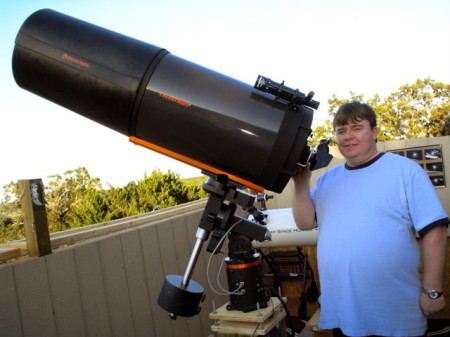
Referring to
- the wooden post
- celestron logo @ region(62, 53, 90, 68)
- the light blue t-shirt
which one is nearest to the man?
the light blue t-shirt

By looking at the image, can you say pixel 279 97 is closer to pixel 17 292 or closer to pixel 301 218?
pixel 301 218

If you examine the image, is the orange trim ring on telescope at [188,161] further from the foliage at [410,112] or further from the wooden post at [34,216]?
the foliage at [410,112]

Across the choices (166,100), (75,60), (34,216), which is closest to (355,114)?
(166,100)

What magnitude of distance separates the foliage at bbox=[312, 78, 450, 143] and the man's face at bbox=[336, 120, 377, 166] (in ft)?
48.1

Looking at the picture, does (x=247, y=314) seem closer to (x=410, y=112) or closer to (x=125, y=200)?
(x=125, y=200)

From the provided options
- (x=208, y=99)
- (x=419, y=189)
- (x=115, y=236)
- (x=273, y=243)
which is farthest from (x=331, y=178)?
(x=273, y=243)

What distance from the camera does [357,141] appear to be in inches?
65.8

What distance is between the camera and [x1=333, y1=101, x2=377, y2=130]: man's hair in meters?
1.68

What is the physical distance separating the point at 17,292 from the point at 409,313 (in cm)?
167

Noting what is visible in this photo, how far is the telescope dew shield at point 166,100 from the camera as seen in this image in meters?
1.47

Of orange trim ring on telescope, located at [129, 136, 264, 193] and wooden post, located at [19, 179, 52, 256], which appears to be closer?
orange trim ring on telescope, located at [129, 136, 264, 193]

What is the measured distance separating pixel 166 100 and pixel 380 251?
3.25 ft

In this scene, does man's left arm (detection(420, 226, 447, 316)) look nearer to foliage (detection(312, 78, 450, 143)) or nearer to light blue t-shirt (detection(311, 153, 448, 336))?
light blue t-shirt (detection(311, 153, 448, 336))

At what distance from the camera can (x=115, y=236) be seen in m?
2.54
